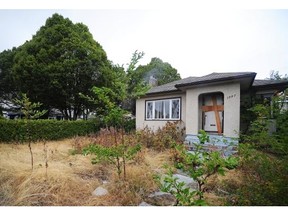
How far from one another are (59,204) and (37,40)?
15.5 m

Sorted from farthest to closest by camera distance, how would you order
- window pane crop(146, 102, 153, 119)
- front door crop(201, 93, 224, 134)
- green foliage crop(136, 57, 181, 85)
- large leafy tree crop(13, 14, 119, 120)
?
green foliage crop(136, 57, 181, 85), large leafy tree crop(13, 14, 119, 120), window pane crop(146, 102, 153, 119), front door crop(201, 93, 224, 134)

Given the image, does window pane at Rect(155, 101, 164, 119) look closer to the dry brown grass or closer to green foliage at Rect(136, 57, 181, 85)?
the dry brown grass

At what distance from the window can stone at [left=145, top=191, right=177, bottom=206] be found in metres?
7.35

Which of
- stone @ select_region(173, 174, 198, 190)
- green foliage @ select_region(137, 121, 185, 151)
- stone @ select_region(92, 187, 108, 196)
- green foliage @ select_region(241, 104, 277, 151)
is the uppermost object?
green foliage @ select_region(241, 104, 277, 151)

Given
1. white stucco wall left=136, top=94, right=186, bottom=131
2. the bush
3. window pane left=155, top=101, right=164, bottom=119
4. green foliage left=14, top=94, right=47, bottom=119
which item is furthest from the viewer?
window pane left=155, top=101, right=164, bottom=119

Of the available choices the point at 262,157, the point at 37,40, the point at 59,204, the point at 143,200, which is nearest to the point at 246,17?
the point at 262,157

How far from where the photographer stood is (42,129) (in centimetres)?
1115

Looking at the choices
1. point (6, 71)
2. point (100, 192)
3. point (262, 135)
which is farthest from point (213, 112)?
point (6, 71)

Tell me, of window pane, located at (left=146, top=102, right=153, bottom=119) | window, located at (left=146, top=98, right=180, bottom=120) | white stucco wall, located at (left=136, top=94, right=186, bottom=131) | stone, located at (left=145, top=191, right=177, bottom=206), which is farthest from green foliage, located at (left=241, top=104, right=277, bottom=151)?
window pane, located at (left=146, top=102, right=153, bottom=119)

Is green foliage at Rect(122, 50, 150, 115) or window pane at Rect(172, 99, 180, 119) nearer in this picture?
green foliage at Rect(122, 50, 150, 115)

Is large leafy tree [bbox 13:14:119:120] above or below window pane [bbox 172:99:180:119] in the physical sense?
above

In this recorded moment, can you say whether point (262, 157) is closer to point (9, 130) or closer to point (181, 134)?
point (181, 134)

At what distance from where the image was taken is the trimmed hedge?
9.93 m

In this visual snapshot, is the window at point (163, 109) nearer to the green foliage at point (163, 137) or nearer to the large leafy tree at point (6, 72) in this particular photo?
the green foliage at point (163, 137)
